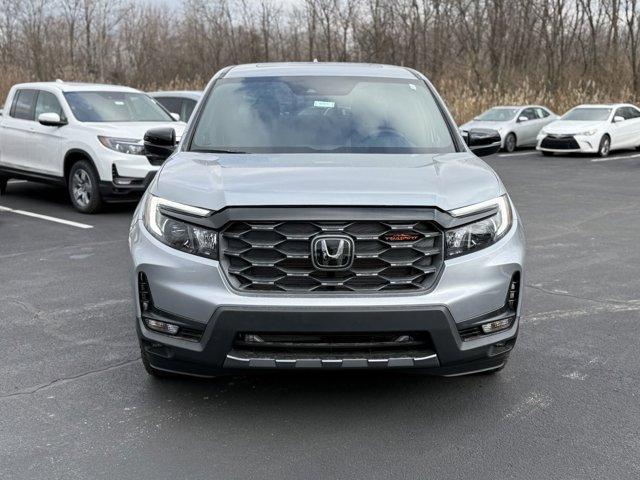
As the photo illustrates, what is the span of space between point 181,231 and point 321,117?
1.57 meters

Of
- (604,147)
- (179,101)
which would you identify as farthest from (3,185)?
(604,147)

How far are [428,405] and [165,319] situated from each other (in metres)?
1.46

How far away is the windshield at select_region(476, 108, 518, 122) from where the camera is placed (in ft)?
73.5

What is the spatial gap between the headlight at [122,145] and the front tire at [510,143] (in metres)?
14.2

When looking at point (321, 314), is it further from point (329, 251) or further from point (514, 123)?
point (514, 123)

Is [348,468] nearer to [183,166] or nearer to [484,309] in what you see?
[484,309]

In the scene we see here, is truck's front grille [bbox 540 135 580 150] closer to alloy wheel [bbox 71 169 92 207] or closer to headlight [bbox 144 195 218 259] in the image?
alloy wheel [bbox 71 169 92 207]

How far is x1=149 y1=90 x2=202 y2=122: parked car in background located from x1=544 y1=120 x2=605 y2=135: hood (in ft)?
35.8

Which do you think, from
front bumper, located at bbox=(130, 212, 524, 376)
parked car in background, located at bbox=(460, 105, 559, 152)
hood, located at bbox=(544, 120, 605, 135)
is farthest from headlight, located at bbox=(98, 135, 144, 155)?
hood, located at bbox=(544, 120, 605, 135)

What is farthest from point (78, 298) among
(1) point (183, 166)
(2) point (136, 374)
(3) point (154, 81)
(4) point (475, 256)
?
(3) point (154, 81)

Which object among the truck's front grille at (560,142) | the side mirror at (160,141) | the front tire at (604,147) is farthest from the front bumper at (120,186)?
the front tire at (604,147)

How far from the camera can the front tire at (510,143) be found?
71.3 feet

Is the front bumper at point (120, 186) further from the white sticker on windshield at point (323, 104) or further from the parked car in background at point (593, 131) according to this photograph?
the parked car in background at point (593, 131)

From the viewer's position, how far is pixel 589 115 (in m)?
21.5
